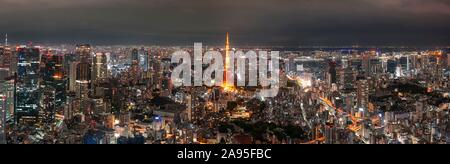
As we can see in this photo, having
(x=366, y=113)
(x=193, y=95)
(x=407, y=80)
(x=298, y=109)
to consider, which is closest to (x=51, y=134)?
(x=193, y=95)

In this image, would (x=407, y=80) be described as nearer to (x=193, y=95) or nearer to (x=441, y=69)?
(x=441, y=69)

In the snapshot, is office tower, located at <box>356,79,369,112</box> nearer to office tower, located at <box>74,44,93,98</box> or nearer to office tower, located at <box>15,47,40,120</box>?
office tower, located at <box>74,44,93,98</box>

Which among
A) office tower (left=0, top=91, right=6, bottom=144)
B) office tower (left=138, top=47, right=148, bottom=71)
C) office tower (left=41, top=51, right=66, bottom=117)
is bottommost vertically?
office tower (left=0, top=91, right=6, bottom=144)

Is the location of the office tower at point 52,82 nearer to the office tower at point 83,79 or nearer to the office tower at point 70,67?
the office tower at point 70,67
